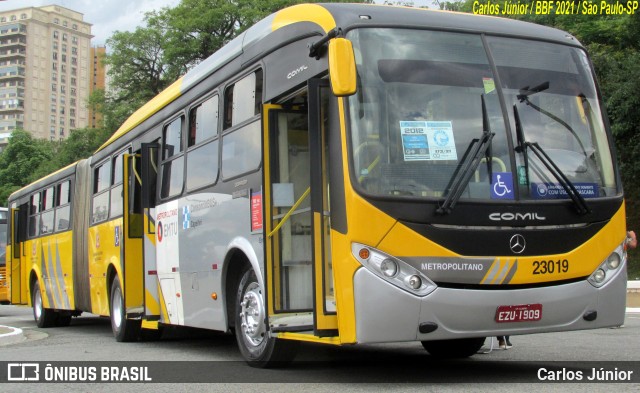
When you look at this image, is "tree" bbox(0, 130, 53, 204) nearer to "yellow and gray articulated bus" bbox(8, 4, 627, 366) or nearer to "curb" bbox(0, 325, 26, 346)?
→ "curb" bbox(0, 325, 26, 346)

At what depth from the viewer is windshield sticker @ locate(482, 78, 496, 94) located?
23.9 ft

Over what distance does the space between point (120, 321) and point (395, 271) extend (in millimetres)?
7796

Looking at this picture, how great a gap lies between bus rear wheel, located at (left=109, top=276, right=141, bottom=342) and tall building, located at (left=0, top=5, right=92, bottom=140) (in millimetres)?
→ 129944

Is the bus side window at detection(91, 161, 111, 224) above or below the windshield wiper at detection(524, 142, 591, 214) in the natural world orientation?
above

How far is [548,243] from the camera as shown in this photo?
7.03m

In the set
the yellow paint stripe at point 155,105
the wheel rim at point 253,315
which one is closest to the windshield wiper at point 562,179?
the wheel rim at point 253,315

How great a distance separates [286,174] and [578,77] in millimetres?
2812

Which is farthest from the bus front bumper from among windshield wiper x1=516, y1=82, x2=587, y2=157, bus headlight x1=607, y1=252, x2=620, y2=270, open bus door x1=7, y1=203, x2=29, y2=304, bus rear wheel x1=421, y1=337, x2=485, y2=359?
open bus door x1=7, y1=203, x2=29, y2=304

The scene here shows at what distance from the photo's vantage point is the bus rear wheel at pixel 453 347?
9328 millimetres

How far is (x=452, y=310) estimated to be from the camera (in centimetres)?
673

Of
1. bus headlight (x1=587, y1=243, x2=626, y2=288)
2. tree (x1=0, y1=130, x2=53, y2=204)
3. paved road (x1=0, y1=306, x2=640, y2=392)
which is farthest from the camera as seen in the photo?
tree (x1=0, y1=130, x2=53, y2=204)

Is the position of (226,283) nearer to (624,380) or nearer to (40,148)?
(624,380)

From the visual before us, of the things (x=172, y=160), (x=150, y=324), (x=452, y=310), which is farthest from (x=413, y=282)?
(x=150, y=324)

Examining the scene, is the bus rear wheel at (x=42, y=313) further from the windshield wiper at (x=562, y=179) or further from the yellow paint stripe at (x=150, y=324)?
the windshield wiper at (x=562, y=179)
